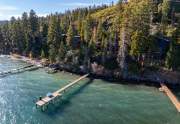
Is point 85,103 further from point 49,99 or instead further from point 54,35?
point 54,35

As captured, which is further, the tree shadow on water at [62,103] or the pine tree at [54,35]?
the pine tree at [54,35]

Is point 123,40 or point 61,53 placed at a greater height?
point 123,40

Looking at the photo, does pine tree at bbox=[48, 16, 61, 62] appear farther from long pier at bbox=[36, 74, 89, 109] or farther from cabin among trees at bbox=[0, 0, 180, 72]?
long pier at bbox=[36, 74, 89, 109]

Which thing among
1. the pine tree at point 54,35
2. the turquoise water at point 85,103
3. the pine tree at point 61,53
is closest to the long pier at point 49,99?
the turquoise water at point 85,103

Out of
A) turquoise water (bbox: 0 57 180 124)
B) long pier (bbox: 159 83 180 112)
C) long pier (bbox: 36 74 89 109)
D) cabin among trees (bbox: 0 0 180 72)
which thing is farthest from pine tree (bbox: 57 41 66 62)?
long pier (bbox: 159 83 180 112)

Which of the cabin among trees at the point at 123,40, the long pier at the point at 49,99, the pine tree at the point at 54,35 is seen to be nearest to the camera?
the long pier at the point at 49,99

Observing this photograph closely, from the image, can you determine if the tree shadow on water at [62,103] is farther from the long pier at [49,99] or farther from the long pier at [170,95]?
the long pier at [170,95]

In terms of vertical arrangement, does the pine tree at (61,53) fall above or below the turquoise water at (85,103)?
above

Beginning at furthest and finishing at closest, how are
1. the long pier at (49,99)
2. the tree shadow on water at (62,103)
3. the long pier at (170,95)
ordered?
1. the long pier at (170,95)
2. the long pier at (49,99)
3. the tree shadow on water at (62,103)

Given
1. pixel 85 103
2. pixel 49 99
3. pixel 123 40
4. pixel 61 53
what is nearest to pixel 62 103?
pixel 49 99

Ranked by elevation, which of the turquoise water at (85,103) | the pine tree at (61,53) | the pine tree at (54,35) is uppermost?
the pine tree at (54,35)
